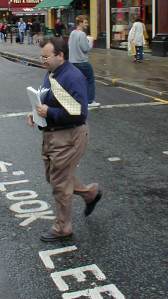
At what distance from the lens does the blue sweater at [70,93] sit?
4430mm

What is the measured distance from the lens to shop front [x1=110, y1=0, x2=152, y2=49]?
2446 cm

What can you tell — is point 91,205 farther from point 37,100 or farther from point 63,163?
point 37,100

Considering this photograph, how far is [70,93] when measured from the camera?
174 inches

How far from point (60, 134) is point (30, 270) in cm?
110

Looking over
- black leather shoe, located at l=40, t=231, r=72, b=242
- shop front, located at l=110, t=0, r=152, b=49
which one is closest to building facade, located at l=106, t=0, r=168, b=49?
shop front, located at l=110, t=0, r=152, b=49

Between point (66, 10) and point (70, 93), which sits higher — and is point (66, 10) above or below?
above

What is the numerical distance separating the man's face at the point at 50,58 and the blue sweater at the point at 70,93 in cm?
4

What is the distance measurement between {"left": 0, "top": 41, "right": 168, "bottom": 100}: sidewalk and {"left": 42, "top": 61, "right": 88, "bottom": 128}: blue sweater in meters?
A: 8.53

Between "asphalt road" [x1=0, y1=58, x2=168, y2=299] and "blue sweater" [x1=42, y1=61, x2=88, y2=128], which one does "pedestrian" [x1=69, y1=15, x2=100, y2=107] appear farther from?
"blue sweater" [x1=42, y1=61, x2=88, y2=128]

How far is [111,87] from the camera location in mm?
14945

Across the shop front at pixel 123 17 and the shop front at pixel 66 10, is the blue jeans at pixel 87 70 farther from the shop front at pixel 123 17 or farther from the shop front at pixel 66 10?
the shop front at pixel 66 10

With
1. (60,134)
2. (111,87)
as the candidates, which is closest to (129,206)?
(60,134)

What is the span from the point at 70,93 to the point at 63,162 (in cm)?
56

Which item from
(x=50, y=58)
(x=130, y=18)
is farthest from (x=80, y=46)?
(x=130, y=18)
